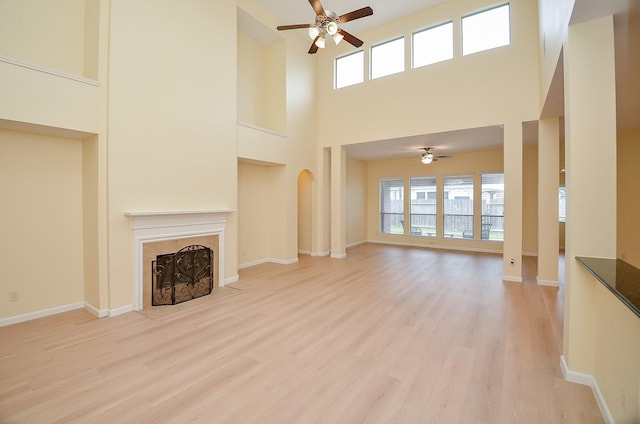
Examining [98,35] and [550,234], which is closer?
[98,35]

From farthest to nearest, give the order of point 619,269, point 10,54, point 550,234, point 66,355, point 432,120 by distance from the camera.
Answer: point 432,120, point 550,234, point 10,54, point 66,355, point 619,269

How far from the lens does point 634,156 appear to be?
17.3 feet

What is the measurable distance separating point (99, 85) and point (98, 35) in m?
0.60

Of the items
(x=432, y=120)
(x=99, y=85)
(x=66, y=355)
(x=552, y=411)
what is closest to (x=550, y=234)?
(x=432, y=120)

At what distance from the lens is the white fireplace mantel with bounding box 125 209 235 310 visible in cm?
366

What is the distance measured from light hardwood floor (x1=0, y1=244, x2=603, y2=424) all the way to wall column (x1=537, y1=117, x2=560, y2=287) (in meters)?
0.57

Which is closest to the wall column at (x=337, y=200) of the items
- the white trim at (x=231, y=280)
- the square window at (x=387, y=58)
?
the square window at (x=387, y=58)

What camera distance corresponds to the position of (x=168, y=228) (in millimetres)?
3988

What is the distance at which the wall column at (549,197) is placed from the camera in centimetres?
465

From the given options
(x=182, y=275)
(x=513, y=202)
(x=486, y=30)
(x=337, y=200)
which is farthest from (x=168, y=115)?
(x=486, y=30)

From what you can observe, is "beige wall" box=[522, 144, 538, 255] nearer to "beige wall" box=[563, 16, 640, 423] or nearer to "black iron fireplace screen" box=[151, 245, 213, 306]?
"beige wall" box=[563, 16, 640, 423]

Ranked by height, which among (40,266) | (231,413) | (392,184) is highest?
(392,184)

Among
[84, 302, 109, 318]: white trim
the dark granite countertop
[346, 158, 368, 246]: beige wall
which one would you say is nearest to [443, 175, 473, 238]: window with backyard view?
[346, 158, 368, 246]: beige wall

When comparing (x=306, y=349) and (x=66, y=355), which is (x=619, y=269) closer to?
(x=306, y=349)
